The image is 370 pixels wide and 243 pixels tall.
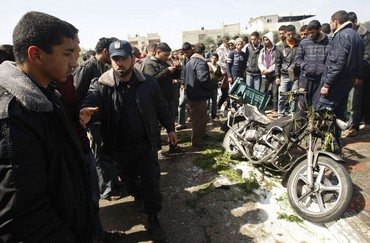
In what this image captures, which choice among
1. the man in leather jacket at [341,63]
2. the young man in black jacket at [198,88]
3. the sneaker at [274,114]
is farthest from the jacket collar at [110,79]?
the sneaker at [274,114]

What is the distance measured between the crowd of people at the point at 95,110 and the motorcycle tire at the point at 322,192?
1.10 metres

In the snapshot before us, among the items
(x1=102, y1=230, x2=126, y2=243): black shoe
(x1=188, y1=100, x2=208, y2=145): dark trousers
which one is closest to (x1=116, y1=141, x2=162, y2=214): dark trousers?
(x1=102, y1=230, x2=126, y2=243): black shoe

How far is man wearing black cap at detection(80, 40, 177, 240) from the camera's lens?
8.85ft

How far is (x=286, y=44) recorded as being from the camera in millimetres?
6379

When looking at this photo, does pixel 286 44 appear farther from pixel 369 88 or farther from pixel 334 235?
pixel 334 235

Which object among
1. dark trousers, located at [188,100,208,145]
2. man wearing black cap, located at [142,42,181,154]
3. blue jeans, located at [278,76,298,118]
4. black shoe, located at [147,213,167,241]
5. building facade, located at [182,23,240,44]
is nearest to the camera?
black shoe, located at [147,213,167,241]

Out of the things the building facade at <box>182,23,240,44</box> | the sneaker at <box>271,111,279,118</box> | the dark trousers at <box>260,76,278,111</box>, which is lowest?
the sneaker at <box>271,111,279,118</box>

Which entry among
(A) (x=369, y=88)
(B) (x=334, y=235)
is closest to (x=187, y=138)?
(B) (x=334, y=235)

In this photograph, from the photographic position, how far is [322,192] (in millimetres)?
2971

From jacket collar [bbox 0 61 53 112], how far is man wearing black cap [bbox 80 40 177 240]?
1387 millimetres

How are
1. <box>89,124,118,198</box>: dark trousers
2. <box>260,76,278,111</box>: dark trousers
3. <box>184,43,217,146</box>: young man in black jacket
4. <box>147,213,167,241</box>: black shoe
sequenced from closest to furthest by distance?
<box>147,213,167,241</box>: black shoe < <box>89,124,118,198</box>: dark trousers < <box>184,43,217,146</box>: young man in black jacket < <box>260,76,278,111</box>: dark trousers

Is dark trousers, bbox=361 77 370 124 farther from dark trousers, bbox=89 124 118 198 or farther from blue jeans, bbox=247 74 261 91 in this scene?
dark trousers, bbox=89 124 118 198

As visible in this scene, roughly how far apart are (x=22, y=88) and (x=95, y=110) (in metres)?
0.94

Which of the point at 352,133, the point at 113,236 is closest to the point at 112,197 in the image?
the point at 113,236
